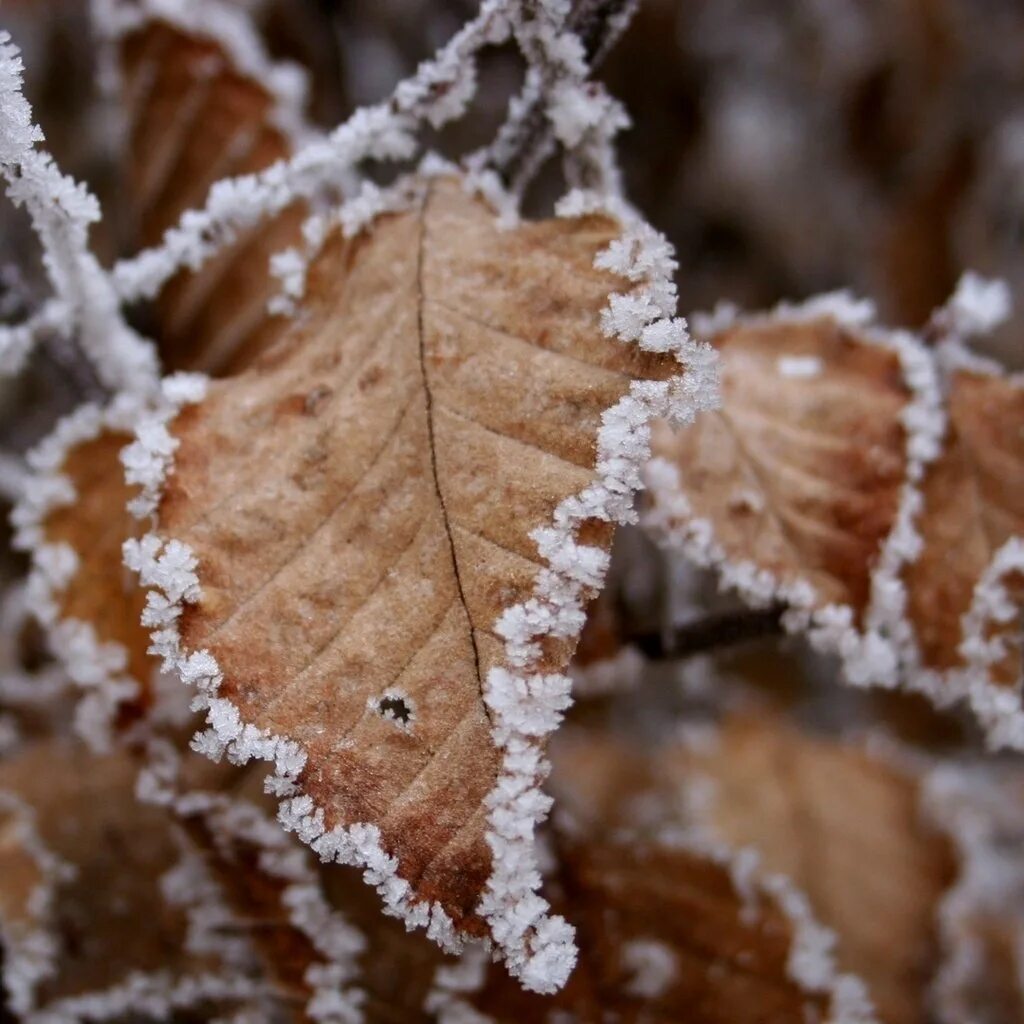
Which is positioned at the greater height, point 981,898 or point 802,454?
point 981,898

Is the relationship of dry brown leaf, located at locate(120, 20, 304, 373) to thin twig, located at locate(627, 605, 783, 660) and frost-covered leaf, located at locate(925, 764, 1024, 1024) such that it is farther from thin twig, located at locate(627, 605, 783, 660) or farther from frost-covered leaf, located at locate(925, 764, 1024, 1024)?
frost-covered leaf, located at locate(925, 764, 1024, 1024)

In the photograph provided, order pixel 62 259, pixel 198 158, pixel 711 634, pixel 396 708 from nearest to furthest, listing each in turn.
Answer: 1. pixel 396 708
2. pixel 62 259
3. pixel 711 634
4. pixel 198 158

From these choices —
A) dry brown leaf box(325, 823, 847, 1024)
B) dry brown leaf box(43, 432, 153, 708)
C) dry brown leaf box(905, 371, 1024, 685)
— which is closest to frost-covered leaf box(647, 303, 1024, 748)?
dry brown leaf box(905, 371, 1024, 685)

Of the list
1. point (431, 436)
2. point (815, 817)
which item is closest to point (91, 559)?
point (431, 436)

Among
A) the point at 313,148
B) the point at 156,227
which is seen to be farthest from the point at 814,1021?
the point at 156,227

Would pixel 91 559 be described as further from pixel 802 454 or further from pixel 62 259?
pixel 802 454

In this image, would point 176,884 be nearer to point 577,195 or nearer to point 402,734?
point 402,734

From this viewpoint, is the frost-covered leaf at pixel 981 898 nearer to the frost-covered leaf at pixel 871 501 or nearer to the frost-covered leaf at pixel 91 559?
the frost-covered leaf at pixel 871 501
